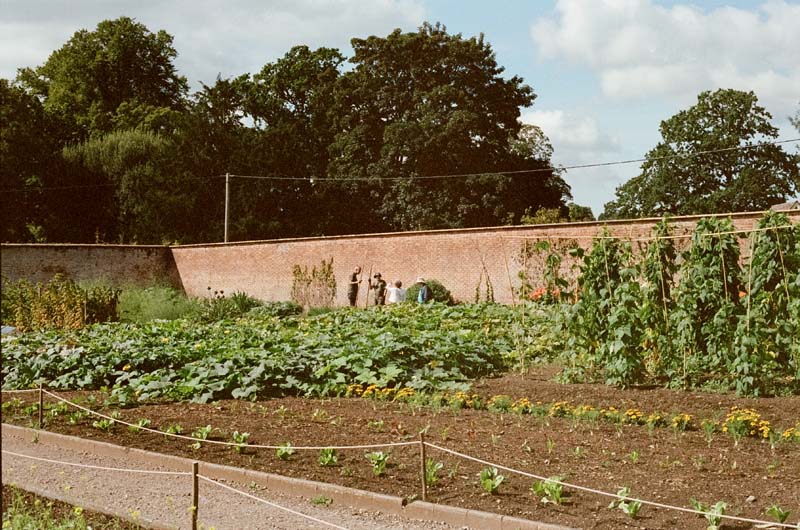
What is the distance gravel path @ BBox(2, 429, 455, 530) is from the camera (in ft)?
19.2

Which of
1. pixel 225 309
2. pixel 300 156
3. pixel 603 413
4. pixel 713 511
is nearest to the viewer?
pixel 713 511

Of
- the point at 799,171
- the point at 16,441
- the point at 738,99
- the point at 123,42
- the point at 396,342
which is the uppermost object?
the point at 123,42

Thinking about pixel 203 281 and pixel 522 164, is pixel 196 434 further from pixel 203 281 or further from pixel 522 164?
pixel 522 164

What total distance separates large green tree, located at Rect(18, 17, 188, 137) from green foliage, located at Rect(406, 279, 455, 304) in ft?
83.2

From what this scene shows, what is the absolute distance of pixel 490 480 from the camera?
6238 mm

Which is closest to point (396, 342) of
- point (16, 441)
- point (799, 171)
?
point (16, 441)

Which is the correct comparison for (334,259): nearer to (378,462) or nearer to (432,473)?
(378,462)

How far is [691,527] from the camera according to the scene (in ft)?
17.7

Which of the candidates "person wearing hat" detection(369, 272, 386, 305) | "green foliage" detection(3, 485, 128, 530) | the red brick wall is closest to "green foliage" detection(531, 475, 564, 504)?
"green foliage" detection(3, 485, 128, 530)

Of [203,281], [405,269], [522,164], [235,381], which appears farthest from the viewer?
[522,164]

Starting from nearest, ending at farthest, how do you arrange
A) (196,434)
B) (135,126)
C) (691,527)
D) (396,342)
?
(691,527)
(196,434)
(396,342)
(135,126)

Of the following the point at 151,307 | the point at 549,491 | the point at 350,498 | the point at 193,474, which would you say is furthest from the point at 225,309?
the point at 549,491

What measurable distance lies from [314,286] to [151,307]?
604 cm

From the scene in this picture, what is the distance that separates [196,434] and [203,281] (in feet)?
79.9
